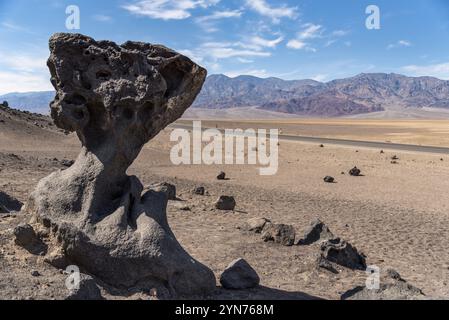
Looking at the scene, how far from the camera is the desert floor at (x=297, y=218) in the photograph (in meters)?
7.48

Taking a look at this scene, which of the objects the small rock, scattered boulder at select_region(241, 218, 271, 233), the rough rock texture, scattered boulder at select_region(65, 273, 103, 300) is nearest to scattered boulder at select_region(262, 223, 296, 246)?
scattered boulder at select_region(241, 218, 271, 233)

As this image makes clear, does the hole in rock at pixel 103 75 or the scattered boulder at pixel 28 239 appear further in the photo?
the hole in rock at pixel 103 75

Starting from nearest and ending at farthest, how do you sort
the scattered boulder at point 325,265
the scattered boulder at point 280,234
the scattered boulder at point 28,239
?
the scattered boulder at point 28,239 → the scattered boulder at point 325,265 → the scattered boulder at point 280,234

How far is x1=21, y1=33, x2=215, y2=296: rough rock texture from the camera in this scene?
633 centimetres

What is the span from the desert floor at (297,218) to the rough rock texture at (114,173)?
1.82 feet

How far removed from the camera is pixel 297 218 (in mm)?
12898

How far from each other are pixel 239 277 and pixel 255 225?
394cm

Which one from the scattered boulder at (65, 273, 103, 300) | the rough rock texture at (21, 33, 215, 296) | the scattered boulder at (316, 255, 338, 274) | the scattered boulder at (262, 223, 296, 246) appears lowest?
the scattered boulder at (316, 255, 338, 274)

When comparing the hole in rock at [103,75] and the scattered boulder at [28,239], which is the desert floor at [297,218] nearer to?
the scattered boulder at [28,239]

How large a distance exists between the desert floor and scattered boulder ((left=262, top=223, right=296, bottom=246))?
0.63 feet

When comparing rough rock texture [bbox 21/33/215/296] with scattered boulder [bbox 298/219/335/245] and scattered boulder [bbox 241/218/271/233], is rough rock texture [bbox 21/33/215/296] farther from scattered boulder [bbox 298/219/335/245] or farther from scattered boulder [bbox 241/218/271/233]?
scattered boulder [bbox 241/218/271/233]

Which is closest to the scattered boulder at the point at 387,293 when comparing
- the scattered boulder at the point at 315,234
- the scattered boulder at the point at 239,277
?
the scattered boulder at the point at 239,277

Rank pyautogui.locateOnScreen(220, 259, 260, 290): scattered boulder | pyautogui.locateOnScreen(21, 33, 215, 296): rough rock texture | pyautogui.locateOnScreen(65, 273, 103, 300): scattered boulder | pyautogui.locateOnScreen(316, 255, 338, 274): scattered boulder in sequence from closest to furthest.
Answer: pyautogui.locateOnScreen(65, 273, 103, 300): scattered boulder → pyautogui.locateOnScreen(21, 33, 215, 296): rough rock texture → pyautogui.locateOnScreen(220, 259, 260, 290): scattered boulder → pyautogui.locateOnScreen(316, 255, 338, 274): scattered boulder

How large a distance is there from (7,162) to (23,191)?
6.45m
